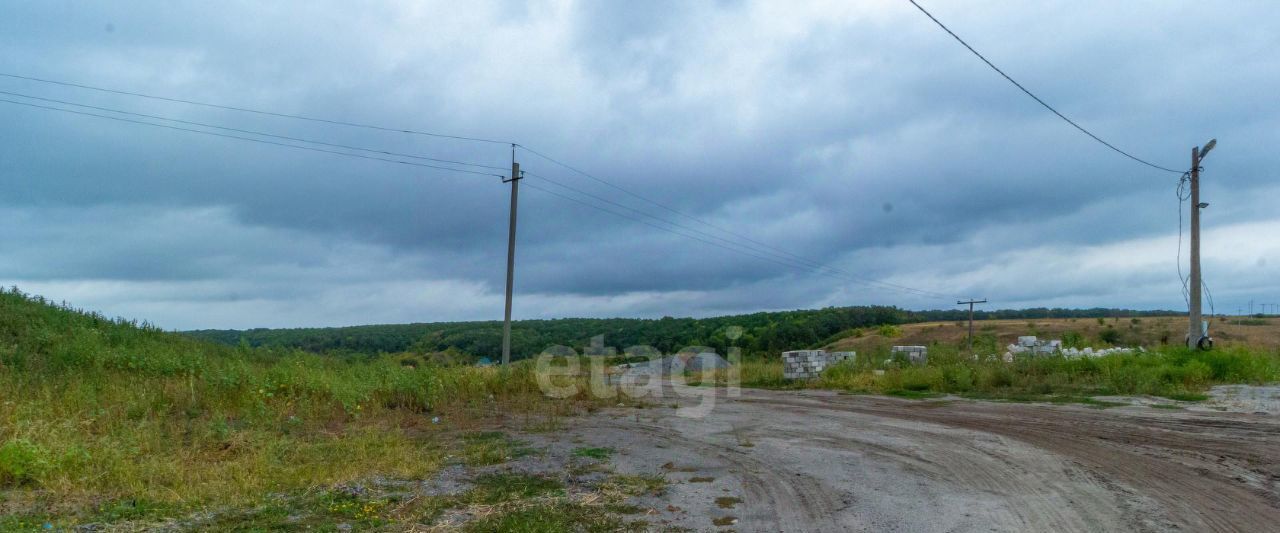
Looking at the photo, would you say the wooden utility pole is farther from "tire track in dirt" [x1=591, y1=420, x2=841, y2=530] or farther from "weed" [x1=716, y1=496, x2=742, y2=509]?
"weed" [x1=716, y1=496, x2=742, y2=509]

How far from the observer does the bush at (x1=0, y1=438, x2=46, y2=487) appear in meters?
7.61

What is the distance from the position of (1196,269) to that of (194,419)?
2458cm

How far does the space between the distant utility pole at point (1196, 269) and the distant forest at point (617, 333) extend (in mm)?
23043

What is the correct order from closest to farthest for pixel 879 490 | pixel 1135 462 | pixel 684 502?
1. pixel 684 502
2. pixel 879 490
3. pixel 1135 462

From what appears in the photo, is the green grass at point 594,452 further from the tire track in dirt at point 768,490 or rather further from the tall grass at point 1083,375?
the tall grass at point 1083,375

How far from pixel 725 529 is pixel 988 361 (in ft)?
63.1

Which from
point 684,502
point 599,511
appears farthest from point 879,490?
point 599,511

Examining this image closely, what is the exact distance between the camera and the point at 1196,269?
20547 mm

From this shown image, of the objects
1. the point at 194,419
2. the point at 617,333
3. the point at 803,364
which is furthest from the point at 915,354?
the point at 617,333

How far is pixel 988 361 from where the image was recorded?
2272cm

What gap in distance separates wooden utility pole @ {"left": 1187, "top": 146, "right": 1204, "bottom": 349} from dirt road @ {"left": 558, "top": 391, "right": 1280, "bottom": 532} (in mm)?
9258

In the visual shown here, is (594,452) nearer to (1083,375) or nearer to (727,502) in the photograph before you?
(727,502)

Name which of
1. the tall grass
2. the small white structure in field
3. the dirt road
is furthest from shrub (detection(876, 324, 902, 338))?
the dirt road

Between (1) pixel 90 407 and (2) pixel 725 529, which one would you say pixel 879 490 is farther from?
(1) pixel 90 407
